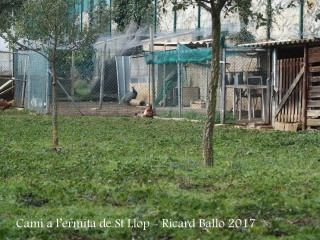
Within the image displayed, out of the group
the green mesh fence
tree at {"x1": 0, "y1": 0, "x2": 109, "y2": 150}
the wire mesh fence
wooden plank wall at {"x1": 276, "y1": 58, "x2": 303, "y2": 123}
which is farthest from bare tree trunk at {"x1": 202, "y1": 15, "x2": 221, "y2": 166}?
the green mesh fence

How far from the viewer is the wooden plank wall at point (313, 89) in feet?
65.5

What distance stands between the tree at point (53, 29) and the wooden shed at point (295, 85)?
5.38m

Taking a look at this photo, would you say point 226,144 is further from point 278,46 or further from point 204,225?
point 204,225

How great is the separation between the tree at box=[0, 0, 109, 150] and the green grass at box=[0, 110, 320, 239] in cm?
177

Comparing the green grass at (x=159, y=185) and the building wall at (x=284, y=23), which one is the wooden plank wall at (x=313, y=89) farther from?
the building wall at (x=284, y=23)

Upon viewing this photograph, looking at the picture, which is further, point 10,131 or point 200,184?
point 10,131

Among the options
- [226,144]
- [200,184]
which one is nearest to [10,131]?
[226,144]

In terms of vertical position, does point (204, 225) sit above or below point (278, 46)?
below

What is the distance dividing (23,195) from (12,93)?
73.0ft

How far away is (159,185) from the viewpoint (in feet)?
32.9

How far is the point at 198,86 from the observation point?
28266 mm

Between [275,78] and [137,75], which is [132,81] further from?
[275,78]

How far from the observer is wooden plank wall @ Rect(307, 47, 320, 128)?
19953 millimetres

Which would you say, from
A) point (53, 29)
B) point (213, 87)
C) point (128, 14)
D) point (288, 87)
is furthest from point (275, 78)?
point (128, 14)
